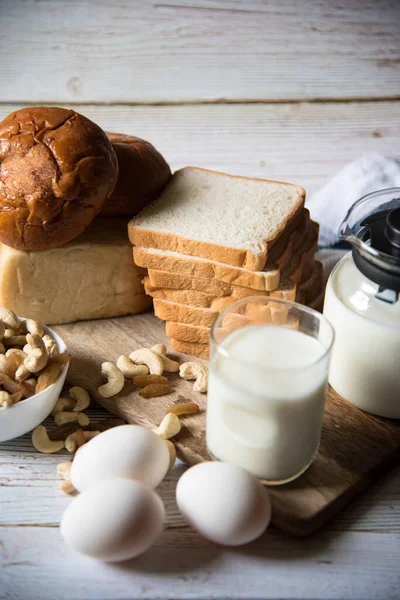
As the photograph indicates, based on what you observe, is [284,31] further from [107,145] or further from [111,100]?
[107,145]

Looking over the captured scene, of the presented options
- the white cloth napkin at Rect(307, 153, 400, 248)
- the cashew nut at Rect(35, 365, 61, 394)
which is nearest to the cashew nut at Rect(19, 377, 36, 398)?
the cashew nut at Rect(35, 365, 61, 394)

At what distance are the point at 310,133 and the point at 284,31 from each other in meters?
0.47

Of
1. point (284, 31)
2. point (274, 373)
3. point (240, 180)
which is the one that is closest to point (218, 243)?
point (240, 180)

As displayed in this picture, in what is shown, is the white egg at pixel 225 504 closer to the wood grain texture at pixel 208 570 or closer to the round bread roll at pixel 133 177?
the wood grain texture at pixel 208 570

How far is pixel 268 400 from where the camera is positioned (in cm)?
146

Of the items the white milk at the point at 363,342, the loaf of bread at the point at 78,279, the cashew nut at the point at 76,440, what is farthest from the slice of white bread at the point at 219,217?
the cashew nut at the point at 76,440

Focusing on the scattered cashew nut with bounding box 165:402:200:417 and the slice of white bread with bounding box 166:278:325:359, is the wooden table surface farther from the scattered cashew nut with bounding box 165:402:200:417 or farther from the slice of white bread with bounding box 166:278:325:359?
the scattered cashew nut with bounding box 165:402:200:417

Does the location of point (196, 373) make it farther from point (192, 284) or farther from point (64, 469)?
point (64, 469)

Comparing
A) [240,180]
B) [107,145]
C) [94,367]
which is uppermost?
[107,145]

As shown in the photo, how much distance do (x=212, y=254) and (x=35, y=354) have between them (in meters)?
0.58

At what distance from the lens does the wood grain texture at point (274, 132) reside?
337cm

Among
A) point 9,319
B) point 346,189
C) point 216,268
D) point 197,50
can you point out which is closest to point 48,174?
point 9,319

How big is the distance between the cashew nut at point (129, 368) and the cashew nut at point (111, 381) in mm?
34

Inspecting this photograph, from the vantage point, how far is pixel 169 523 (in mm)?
1565
